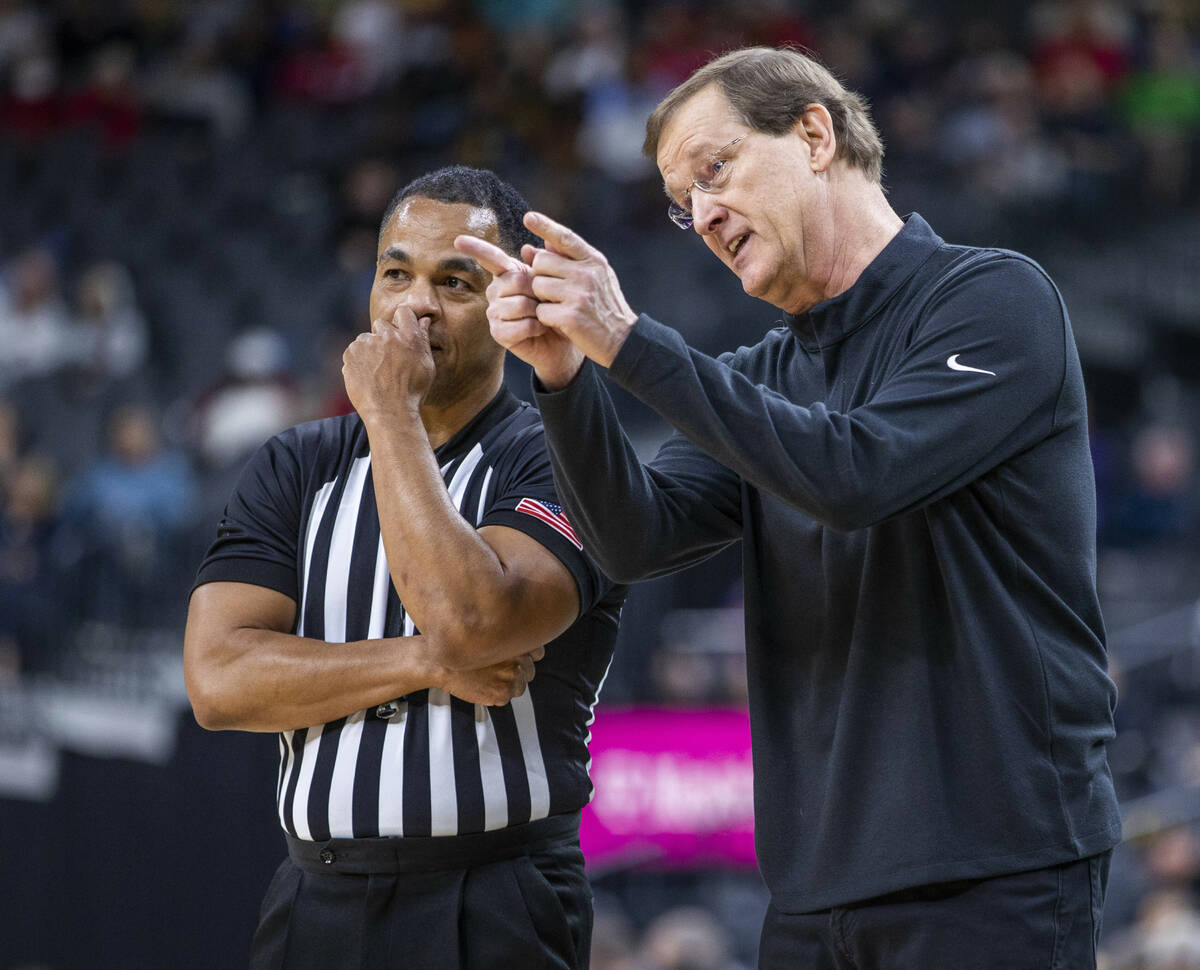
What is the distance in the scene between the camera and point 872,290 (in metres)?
2.35

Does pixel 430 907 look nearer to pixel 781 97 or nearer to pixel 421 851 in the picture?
pixel 421 851

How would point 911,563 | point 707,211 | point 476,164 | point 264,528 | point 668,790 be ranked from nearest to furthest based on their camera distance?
point 911,563 → point 707,211 → point 264,528 → point 668,790 → point 476,164

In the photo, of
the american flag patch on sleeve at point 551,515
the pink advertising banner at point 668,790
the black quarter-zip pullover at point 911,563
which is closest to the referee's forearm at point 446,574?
the american flag patch on sleeve at point 551,515

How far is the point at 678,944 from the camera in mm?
6008

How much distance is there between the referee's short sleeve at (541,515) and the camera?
2.63 m

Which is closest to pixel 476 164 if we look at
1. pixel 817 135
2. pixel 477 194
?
pixel 477 194

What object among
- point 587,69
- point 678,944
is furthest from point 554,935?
point 587,69

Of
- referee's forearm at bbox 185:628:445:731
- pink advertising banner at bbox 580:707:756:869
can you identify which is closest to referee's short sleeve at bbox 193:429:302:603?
referee's forearm at bbox 185:628:445:731

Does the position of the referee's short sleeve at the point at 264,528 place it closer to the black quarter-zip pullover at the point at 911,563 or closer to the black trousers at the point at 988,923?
the black quarter-zip pullover at the point at 911,563

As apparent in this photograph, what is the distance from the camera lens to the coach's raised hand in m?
2.11

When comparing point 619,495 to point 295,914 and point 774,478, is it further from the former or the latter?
point 295,914

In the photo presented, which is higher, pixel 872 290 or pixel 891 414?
pixel 872 290

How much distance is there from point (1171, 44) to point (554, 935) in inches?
356

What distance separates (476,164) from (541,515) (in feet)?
23.5
